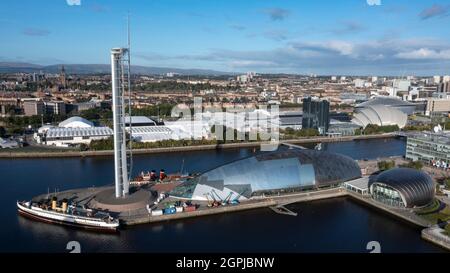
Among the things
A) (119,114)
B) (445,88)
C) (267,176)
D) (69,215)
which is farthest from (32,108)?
(445,88)

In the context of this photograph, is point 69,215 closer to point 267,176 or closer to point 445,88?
point 267,176

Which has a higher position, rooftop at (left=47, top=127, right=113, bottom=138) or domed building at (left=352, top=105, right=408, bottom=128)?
domed building at (left=352, top=105, right=408, bottom=128)

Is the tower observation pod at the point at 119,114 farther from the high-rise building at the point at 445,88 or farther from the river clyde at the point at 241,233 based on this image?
the high-rise building at the point at 445,88

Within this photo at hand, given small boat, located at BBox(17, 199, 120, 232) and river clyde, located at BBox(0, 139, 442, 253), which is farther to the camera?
small boat, located at BBox(17, 199, 120, 232)

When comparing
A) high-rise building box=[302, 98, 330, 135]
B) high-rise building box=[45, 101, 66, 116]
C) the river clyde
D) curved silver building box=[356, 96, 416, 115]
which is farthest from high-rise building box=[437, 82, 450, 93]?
the river clyde

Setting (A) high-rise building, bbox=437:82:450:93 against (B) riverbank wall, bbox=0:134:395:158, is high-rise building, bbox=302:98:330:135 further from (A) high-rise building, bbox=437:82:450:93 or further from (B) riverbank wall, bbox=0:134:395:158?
(A) high-rise building, bbox=437:82:450:93

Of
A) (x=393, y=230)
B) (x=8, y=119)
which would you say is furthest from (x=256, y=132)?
(x=8, y=119)

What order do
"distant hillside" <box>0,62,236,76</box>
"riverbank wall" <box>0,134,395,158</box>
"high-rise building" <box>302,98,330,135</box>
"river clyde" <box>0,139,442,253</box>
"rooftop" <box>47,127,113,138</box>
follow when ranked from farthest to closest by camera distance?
"distant hillside" <box>0,62,236,76</box>, "high-rise building" <box>302,98,330,135</box>, "rooftop" <box>47,127,113,138</box>, "riverbank wall" <box>0,134,395,158</box>, "river clyde" <box>0,139,442,253</box>
